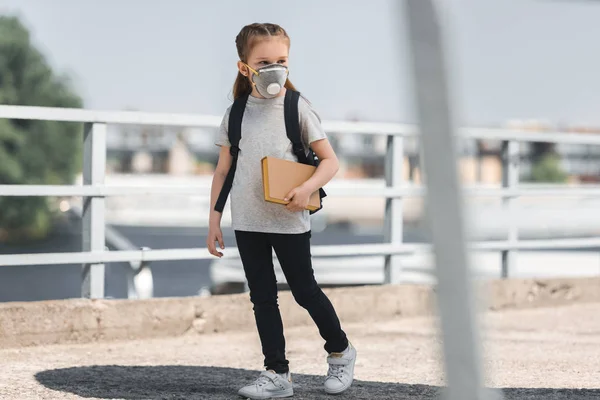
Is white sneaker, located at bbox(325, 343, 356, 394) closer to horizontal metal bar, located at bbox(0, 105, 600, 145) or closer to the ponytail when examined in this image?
horizontal metal bar, located at bbox(0, 105, 600, 145)

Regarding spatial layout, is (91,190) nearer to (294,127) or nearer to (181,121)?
(181,121)

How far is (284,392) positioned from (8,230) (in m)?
64.2

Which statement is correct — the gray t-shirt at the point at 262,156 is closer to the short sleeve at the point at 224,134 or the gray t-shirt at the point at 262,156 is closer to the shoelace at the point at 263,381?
the short sleeve at the point at 224,134

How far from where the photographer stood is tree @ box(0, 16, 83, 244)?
57312mm

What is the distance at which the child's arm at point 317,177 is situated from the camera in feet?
12.7

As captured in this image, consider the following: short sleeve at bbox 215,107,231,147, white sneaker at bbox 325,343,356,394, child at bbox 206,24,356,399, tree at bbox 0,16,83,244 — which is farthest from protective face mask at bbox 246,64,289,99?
tree at bbox 0,16,83,244

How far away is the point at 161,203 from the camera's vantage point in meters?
123

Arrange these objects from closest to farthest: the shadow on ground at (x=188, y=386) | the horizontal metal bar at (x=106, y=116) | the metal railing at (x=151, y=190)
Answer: the shadow on ground at (x=188, y=386) → the horizontal metal bar at (x=106, y=116) → the metal railing at (x=151, y=190)

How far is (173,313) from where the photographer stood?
5746mm

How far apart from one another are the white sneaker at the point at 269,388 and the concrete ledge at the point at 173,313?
1.42m

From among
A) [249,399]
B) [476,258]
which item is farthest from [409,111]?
[249,399]

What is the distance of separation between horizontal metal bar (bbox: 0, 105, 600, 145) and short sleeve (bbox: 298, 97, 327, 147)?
340 millimetres

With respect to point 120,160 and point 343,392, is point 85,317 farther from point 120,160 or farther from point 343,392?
point 120,160

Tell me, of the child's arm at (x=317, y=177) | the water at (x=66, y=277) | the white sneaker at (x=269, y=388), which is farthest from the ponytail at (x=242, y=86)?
the water at (x=66, y=277)
